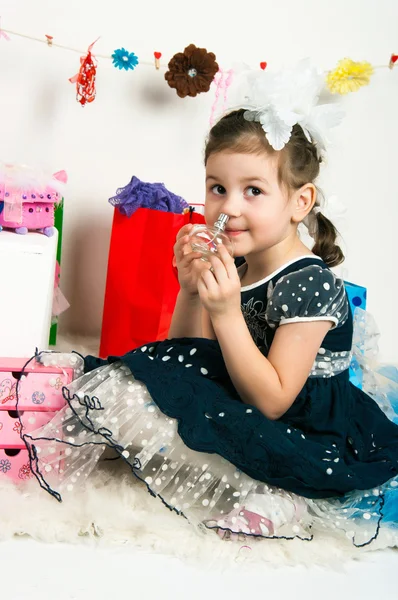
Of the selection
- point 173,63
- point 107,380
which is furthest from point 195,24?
point 107,380

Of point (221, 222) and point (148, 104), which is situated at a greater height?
point (148, 104)

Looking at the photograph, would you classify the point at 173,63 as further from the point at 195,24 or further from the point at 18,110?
the point at 18,110

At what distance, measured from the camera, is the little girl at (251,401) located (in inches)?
44.2

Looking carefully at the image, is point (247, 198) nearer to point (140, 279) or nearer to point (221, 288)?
point (221, 288)

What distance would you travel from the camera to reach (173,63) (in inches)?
76.6

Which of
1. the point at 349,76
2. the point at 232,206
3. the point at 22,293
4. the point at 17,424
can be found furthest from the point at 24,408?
the point at 349,76

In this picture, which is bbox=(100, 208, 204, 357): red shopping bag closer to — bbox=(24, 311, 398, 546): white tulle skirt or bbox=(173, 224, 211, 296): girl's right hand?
bbox=(173, 224, 211, 296): girl's right hand

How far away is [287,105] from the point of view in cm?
126

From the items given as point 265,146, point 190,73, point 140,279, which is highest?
point 190,73

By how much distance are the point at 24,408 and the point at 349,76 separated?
1.37 metres

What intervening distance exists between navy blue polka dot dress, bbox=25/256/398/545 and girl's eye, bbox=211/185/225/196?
183 mm

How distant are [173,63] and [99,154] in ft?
1.12

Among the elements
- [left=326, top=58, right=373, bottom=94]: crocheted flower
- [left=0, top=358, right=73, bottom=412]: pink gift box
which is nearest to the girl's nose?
[left=0, top=358, right=73, bottom=412]: pink gift box

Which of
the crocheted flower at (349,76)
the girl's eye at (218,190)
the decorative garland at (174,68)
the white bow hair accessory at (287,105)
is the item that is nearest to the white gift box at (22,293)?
the girl's eye at (218,190)
